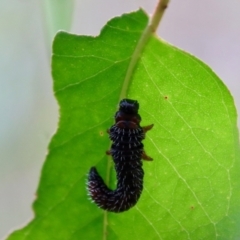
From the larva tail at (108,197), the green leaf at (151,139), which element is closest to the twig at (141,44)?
the green leaf at (151,139)

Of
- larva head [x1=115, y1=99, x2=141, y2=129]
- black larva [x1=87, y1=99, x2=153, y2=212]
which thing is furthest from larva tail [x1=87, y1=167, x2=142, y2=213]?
larva head [x1=115, y1=99, x2=141, y2=129]

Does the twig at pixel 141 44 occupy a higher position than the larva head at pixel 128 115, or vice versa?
the twig at pixel 141 44

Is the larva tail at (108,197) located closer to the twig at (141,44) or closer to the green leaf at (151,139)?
the green leaf at (151,139)

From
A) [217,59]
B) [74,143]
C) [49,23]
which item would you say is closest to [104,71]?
[74,143]

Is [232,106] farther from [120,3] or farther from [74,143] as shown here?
→ [120,3]

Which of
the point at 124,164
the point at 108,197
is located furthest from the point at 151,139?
the point at 108,197

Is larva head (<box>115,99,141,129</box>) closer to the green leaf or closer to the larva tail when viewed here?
the green leaf
